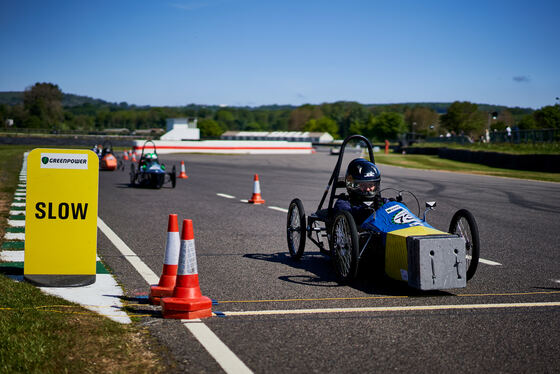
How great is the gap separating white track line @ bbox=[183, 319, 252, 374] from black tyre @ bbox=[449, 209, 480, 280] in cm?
286

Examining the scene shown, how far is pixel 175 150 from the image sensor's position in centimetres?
5472

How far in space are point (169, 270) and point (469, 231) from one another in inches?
123

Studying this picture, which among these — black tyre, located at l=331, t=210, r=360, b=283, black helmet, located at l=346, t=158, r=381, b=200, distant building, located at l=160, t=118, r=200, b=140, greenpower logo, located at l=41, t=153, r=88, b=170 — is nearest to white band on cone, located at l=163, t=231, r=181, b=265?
greenpower logo, located at l=41, t=153, r=88, b=170

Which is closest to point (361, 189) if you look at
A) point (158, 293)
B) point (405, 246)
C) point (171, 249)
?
point (405, 246)

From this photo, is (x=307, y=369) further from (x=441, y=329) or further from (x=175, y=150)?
(x=175, y=150)

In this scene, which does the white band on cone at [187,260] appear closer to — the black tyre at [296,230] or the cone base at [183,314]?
the cone base at [183,314]

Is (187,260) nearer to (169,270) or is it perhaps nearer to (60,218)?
(169,270)

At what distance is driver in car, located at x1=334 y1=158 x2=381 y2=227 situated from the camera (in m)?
7.26

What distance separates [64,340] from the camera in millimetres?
4375

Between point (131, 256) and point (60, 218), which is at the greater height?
point (60, 218)

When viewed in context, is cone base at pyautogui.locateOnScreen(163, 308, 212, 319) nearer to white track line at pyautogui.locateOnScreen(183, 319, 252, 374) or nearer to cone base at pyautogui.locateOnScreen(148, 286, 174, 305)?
white track line at pyautogui.locateOnScreen(183, 319, 252, 374)

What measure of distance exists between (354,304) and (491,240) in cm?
475

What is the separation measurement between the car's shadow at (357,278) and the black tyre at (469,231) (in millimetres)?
430

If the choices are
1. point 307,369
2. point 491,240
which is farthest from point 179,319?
point 491,240
